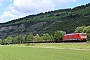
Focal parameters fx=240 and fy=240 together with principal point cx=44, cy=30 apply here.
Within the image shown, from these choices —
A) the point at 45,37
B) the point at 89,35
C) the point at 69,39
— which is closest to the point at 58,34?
the point at 45,37

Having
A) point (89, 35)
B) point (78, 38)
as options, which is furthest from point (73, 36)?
point (89, 35)

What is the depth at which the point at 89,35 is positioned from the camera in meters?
112

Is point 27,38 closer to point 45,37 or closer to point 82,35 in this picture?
point 45,37

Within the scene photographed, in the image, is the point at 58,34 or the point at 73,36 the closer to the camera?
the point at 73,36

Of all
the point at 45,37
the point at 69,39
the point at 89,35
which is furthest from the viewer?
the point at 45,37

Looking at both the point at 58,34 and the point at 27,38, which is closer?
the point at 58,34

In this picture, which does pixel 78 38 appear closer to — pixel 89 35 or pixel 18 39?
pixel 89 35

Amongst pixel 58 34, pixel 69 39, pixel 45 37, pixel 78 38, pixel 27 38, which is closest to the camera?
pixel 78 38

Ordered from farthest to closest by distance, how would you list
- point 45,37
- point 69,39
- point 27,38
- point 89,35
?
1. point 27,38
2. point 45,37
3. point 89,35
4. point 69,39

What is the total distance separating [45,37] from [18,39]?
35.0 metres

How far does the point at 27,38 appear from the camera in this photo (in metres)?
191

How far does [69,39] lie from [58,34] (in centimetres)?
5384

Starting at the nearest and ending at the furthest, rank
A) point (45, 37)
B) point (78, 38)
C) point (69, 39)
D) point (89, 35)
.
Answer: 1. point (78, 38)
2. point (69, 39)
3. point (89, 35)
4. point (45, 37)

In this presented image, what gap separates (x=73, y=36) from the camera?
94.6 metres
